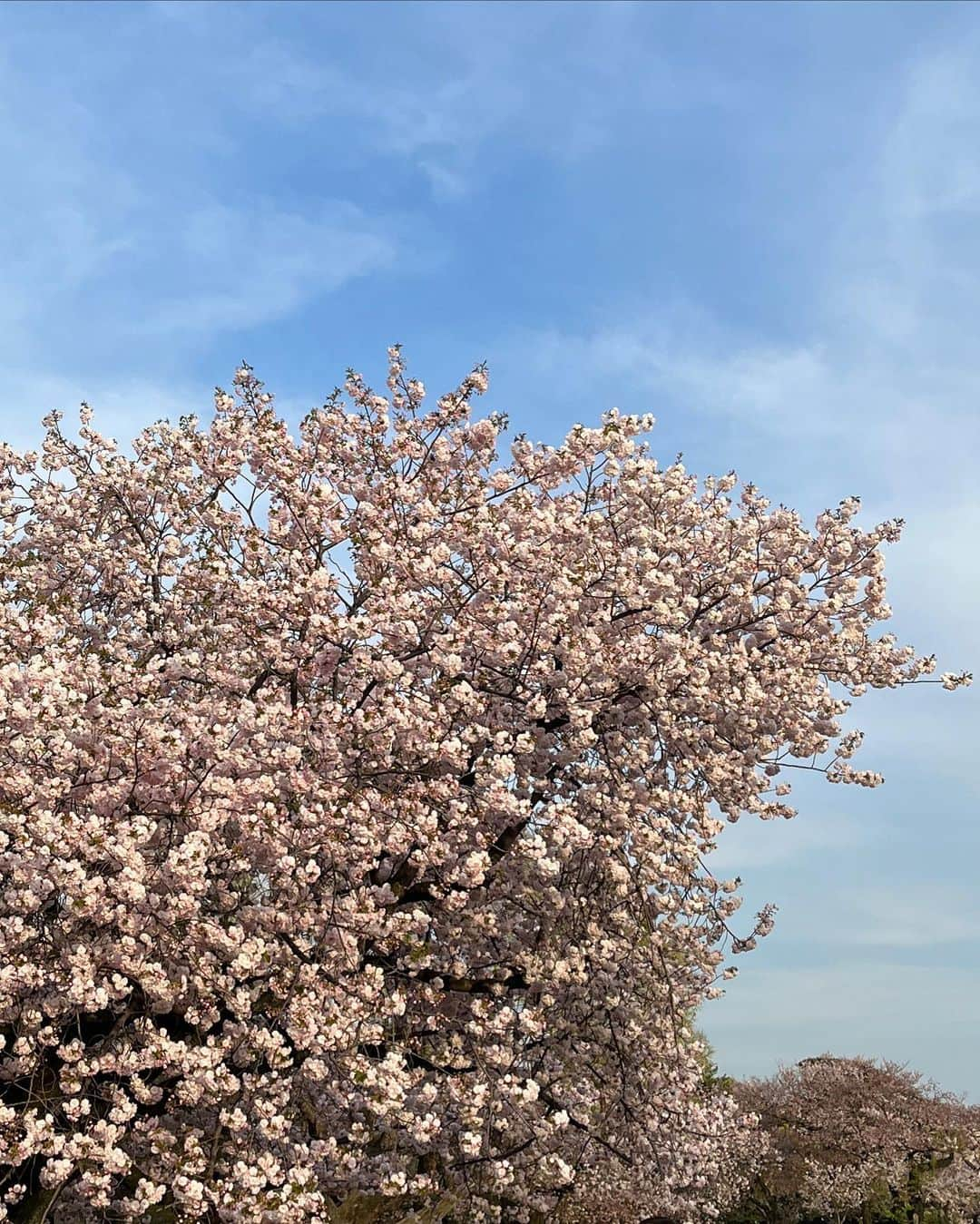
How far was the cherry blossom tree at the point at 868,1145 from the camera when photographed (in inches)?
1192

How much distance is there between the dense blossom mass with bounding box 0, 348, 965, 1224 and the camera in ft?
35.7

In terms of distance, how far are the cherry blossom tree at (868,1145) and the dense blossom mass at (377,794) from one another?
17.0 m

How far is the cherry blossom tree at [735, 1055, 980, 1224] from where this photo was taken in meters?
30.3

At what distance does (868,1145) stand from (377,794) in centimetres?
2517

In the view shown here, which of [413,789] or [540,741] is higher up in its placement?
[540,741]

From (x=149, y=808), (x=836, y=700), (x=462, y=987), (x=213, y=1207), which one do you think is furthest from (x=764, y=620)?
(x=213, y=1207)

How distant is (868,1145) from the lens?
30547 millimetres

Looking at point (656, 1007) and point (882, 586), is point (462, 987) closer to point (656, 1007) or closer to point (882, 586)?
point (656, 1007)

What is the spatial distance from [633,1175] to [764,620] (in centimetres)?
771

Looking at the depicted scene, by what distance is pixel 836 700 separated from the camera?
13.8 metres

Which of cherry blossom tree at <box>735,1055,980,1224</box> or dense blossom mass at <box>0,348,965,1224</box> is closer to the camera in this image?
dense blossom mass at <box>0,348,965,1224</box>

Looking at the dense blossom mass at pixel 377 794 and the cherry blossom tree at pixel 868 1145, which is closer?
the dense blossom mass at pixel 377 794

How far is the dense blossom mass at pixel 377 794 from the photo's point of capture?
35.7ft

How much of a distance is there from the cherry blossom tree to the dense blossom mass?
17.0m
